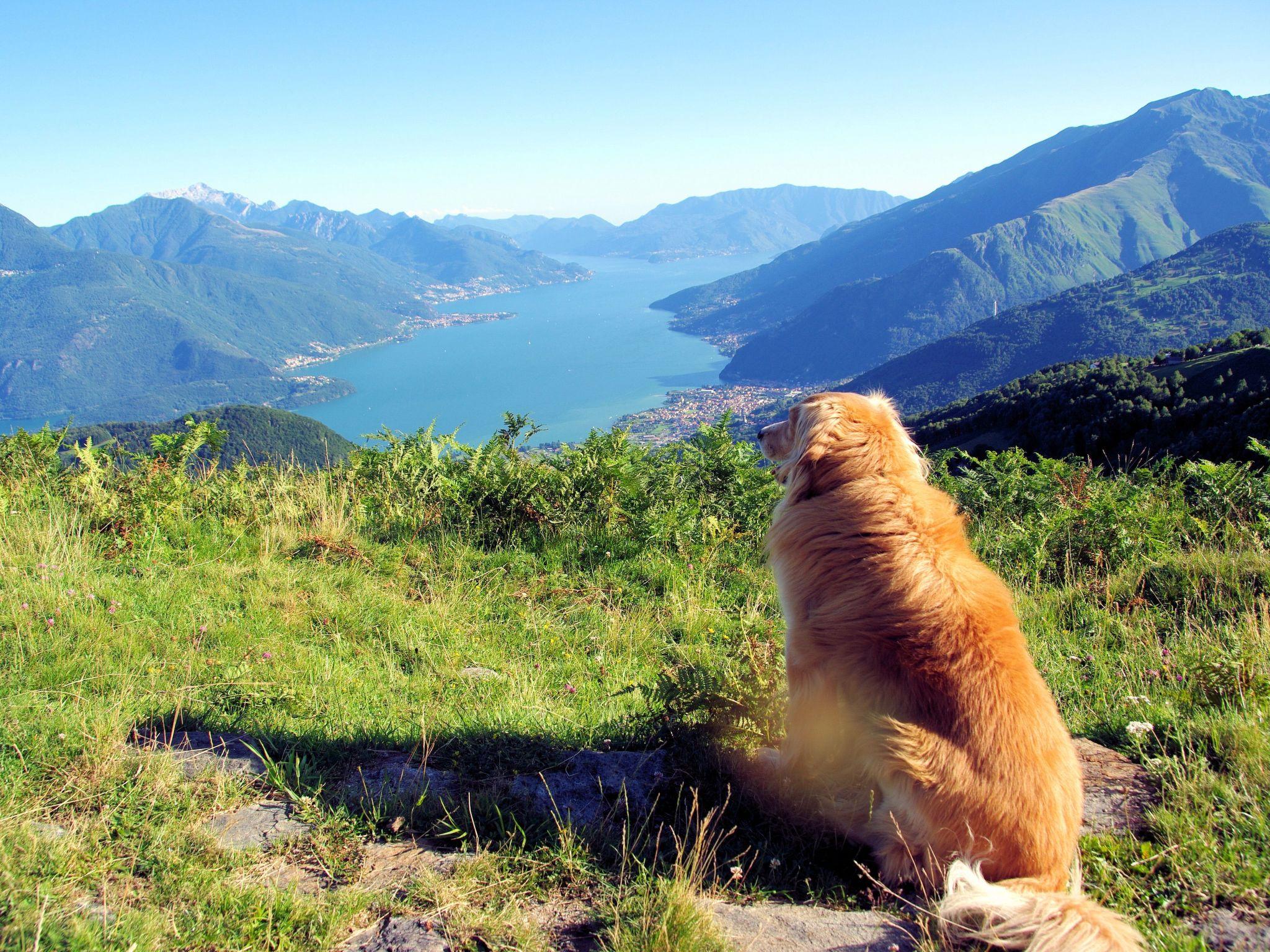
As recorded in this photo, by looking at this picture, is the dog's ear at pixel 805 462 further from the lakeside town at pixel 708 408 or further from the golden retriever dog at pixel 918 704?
the lakeside town at pixel 708 408

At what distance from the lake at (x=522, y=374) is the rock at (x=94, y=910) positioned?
2432 inches

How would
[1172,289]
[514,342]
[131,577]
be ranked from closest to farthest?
1. [131,577]
2. [1172,289]
3. [514,342]

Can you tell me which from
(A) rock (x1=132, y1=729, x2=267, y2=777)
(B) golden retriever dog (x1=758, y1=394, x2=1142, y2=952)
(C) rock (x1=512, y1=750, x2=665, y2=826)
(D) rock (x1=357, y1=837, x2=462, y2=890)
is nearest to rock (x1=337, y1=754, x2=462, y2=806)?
(D) rock (x1=357, y1=837, x2=462, y2=890)

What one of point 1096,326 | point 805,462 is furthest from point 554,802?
point 1096,326

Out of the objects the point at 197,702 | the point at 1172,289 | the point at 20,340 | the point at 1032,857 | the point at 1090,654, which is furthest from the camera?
the point at 20,340

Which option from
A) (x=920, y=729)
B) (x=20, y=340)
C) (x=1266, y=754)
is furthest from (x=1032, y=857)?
(x=20, y=340)

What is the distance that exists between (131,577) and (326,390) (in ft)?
451

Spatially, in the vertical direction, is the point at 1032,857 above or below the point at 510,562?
below

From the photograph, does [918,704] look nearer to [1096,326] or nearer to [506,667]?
[506,667]

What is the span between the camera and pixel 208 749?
2.95 meters

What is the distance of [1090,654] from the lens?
393 cm

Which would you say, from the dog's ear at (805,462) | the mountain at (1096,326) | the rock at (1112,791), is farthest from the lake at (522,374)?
the rock at (1112,791)

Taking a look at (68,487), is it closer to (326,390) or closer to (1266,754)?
(1266,754)

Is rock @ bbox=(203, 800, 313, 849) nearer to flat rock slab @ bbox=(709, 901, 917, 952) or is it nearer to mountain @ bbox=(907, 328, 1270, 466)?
flat rock slab @ bbox=(709, 901, 917, 952)
